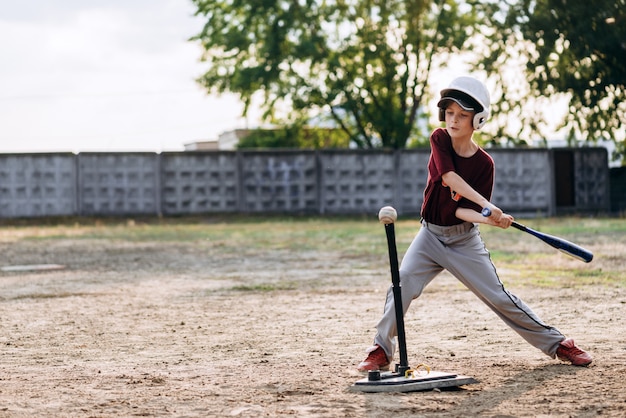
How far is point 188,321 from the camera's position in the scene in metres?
9.75

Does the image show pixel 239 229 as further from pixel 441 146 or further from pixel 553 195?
pixel 441 146

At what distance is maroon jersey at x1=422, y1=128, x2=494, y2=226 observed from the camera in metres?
6.61

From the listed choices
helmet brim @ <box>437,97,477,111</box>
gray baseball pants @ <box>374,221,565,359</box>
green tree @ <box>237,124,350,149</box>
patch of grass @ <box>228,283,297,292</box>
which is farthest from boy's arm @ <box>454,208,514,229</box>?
green tree @ <box>237,124,350,149</box>

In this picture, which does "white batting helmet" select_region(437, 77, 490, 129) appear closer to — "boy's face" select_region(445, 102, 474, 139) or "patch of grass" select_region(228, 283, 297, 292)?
"boy's face" select_region(445, 102, 474, 139)

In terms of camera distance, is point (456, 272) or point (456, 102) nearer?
point (456, 102)

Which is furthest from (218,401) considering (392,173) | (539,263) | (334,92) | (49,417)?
(334,92)

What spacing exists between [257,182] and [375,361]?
89.8 ft

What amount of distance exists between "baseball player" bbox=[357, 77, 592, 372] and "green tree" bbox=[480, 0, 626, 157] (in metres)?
24.2

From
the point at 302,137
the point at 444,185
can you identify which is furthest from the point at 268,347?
the point at 302,137

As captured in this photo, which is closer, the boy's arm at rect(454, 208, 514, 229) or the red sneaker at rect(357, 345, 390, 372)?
the boy's arm at rect(454, 208, 514, 229)

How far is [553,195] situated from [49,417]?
30397 millimetres

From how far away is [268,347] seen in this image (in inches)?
315

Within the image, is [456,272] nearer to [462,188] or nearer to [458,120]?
[462,188]

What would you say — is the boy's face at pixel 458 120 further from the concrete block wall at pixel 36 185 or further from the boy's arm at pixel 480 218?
the concrete block wall at pixel 36 185
